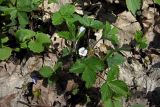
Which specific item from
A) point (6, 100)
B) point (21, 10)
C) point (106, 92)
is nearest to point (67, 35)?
point (21, 10)

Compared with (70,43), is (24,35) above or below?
above

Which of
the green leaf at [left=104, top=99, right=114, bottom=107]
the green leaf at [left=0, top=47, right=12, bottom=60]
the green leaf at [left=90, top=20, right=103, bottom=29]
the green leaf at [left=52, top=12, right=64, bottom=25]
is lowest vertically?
the green leaf at [left=104, top=99, right=114, bottom=107]

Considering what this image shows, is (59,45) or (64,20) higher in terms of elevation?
(64,20)

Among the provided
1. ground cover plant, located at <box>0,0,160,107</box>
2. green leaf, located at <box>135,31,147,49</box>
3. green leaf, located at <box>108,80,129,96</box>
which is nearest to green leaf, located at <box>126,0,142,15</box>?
ground cover plant, located at <box>0,0,160,107</box>

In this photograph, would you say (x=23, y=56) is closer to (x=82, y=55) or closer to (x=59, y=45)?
(x=59, y=45)

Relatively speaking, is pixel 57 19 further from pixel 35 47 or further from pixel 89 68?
pixel 89 68

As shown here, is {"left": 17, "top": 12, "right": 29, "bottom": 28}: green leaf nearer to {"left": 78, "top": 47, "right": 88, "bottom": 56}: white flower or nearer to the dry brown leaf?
{"left": 78, "top": 47, "right": 88, "bottom": 56}: white flower

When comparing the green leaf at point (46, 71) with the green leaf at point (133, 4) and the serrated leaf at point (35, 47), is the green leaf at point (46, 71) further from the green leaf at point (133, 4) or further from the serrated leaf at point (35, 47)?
the green leaf at point (133, 4)

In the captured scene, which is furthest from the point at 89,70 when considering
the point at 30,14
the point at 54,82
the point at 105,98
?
the point at 30,14
